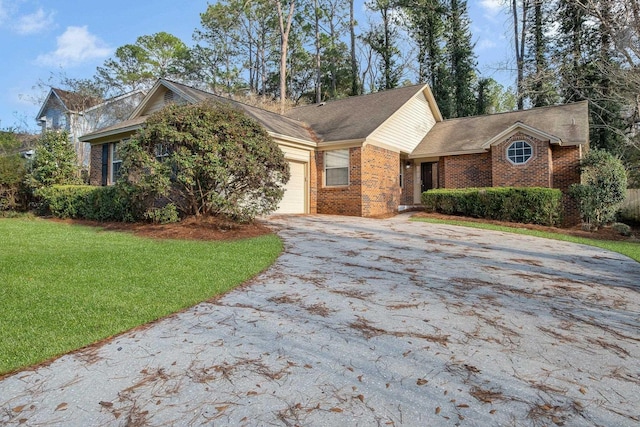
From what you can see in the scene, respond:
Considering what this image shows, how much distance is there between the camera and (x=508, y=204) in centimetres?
1227

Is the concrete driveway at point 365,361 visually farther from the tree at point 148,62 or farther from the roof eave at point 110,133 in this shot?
the tree at point 148,62

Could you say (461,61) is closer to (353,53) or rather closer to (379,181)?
(353,53)

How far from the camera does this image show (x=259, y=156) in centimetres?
853

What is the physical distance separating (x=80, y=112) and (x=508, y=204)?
1076 inches

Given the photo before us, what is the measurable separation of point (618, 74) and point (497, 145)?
4.97 metres

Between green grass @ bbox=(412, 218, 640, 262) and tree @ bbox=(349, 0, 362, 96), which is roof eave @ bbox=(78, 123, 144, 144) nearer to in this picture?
green grass @ bbox=(412, 218, 640, 262)

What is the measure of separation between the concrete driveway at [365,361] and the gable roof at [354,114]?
993 cm

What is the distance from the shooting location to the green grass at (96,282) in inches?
120

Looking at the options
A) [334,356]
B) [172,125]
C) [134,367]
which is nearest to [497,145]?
[172,125]

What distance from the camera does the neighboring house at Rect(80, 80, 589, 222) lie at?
13453mm

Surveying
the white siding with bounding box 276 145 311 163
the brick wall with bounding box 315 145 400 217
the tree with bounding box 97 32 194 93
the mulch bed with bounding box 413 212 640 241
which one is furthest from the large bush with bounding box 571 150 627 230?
the tree with bounding box 97 32 194 93

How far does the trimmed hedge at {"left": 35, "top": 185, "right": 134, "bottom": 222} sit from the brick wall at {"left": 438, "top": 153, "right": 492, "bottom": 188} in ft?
43.0

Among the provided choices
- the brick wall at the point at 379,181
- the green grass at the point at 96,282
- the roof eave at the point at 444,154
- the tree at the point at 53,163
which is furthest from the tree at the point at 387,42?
the green grass at the point at 96,282

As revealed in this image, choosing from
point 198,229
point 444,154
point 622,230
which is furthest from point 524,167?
point 198,229
